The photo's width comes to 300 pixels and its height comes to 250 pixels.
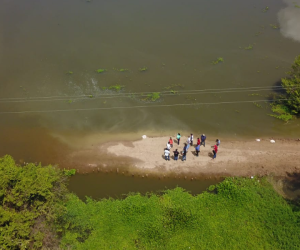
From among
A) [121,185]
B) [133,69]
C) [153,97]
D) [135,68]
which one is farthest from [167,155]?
[135,68]

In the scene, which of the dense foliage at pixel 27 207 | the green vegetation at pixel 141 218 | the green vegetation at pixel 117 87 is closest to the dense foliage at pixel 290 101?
the green vegetation at pixel 141 218

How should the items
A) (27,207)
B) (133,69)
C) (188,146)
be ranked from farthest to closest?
(133,69), (188,146), (27,207)

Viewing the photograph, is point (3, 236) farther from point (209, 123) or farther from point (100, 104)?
point (209, 123)

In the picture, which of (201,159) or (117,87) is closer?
(201,159)

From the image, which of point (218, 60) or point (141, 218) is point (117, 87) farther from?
point (141, 218)

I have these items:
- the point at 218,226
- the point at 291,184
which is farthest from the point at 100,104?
the point at 291,184

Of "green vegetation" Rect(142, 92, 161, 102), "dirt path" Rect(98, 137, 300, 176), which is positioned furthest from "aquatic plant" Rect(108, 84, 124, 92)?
"dirt path" Rect(98, 137, 300, 176)
